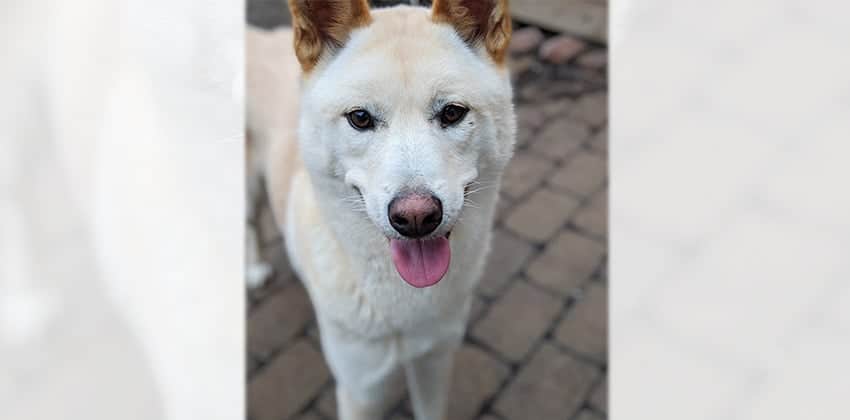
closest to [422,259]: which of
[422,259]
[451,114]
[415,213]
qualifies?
[422,259]

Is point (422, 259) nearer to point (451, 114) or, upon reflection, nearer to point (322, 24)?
point (451, 114)

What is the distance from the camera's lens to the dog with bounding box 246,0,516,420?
141cm

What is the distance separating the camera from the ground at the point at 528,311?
2.73 m

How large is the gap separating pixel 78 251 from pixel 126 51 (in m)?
0.44

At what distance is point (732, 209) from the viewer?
60.3 inches

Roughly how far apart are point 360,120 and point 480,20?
0.39 metres

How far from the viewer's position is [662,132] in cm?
166

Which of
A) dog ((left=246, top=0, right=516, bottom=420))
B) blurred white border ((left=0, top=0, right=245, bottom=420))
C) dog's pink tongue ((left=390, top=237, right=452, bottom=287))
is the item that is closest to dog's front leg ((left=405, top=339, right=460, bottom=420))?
dog ((left=246, top=0, right=516, bottom=420))

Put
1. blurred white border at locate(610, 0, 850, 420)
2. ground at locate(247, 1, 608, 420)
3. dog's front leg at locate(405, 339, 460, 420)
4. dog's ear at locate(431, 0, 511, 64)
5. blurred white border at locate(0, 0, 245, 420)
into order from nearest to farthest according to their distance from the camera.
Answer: blurred white border at locate(0, 0, 245, 420) < blurred white border at locate(610, 0, 850, 420) < dog's ear at locate(431, 0, 511, 64) < dog's front leg at locate(405, 339, 460, 420) < ground at locate(247, 1, 608, 420)

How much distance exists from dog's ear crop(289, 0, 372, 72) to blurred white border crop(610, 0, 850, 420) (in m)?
0.66

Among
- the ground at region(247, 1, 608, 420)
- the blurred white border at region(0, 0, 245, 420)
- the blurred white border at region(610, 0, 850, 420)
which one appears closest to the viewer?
the blurred white border at region(0, 0, 245, 420)

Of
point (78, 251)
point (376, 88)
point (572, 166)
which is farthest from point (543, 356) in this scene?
point (78, 251)

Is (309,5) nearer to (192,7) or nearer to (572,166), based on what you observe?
(192,7)

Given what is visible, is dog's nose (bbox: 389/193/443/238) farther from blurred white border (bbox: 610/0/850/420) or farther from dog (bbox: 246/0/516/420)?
blurred white border (bbox: 610/0/850/420)
